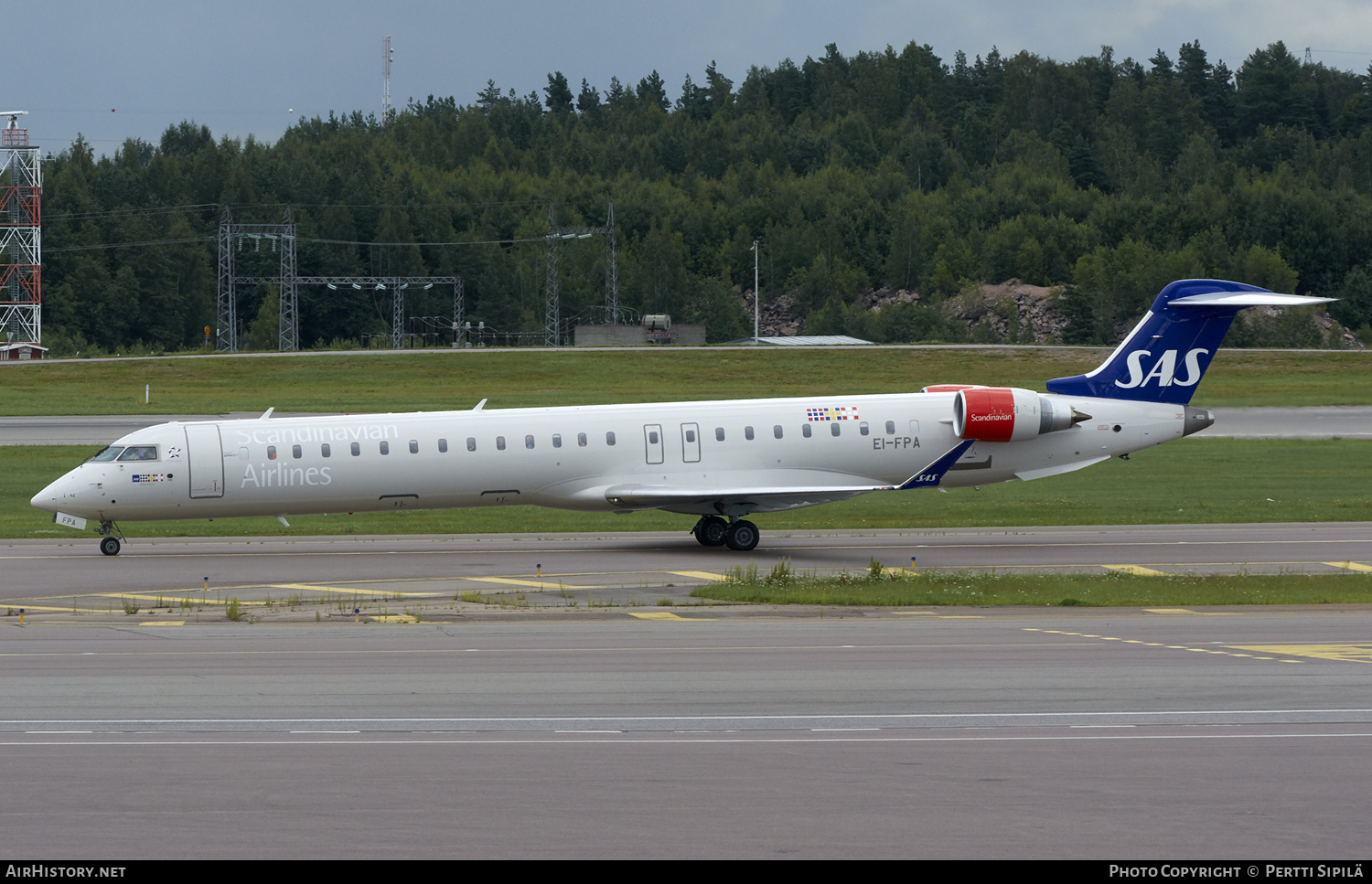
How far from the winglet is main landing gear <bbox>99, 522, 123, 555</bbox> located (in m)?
15.6

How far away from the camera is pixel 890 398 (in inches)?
1182

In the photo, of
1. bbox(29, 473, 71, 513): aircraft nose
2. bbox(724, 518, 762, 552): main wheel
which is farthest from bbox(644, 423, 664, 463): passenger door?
bbox(29, 473, 71, 513): aircraft nose

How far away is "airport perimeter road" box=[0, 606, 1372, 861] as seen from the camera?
940 centimetres

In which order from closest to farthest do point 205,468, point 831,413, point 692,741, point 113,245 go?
1. point 692,741
2. point 205,468
3. point 831,413
4. point 113,245

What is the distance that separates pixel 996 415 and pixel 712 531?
6.27 meters

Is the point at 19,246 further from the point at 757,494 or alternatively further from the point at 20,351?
the point at 757,494

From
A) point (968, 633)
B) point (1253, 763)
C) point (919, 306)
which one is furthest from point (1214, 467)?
point (919, 306)

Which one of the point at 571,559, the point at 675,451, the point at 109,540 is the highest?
the point at 675,451

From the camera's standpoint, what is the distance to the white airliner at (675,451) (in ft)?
90.8

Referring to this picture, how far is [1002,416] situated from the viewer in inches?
1147

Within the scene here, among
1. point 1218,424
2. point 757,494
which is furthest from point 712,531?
point 1218,424

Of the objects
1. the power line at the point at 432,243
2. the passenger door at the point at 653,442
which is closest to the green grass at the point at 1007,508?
the passenger door at the point at 653,442

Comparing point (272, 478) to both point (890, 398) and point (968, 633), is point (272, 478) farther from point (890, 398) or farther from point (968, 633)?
point (968, 633)

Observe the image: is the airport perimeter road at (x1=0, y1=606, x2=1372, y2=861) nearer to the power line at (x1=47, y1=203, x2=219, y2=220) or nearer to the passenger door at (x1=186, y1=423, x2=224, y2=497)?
the passenger door at (x1=186, y1=423, x2=224, y2=497)
